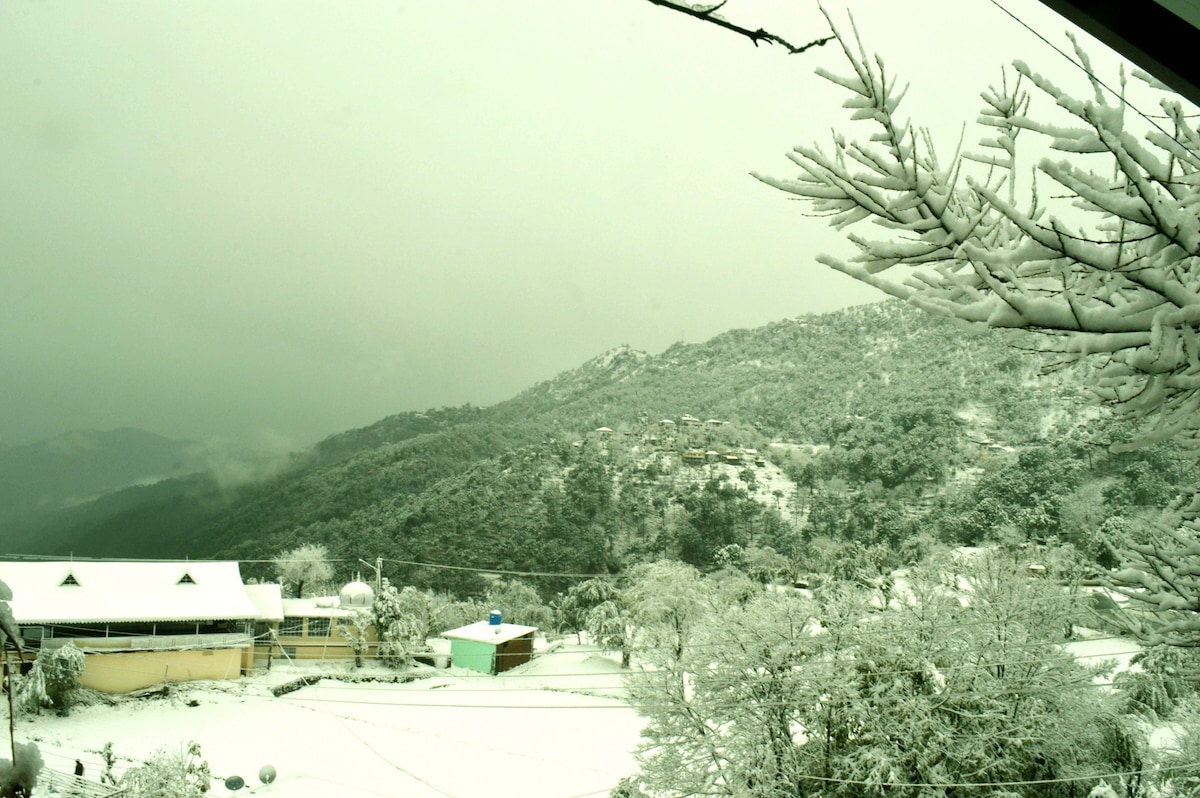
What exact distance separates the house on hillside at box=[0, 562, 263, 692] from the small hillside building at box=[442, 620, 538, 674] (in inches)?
275

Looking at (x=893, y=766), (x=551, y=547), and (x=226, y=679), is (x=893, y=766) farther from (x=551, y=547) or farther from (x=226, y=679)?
(x=551, y=547)

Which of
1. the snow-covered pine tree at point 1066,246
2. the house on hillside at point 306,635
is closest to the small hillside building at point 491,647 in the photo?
the house on hillside at point 306,635

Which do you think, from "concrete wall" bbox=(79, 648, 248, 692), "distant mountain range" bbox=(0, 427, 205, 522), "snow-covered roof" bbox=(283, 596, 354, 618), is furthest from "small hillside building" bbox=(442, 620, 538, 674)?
"distant mountain range" bbox=(0, 427, 205, 522)

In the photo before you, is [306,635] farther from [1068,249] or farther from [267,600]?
[1068,249]

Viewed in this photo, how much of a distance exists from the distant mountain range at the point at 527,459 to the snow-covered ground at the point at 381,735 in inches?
694

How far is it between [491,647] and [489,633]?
1159mm

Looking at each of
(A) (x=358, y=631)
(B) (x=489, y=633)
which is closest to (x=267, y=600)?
(A) (x=358, y=631)

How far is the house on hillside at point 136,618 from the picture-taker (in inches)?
809

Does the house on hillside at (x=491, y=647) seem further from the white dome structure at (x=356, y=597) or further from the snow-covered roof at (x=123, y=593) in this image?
the snow-covered roof at (x=123, y=593)

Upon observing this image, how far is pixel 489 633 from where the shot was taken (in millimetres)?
26719

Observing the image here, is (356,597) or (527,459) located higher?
(527,459)

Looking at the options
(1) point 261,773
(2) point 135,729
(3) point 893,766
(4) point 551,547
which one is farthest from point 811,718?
(4) point 551,547

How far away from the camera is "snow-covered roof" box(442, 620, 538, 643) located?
2592cm

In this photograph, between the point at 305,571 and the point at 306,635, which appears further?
the point at 305,571
